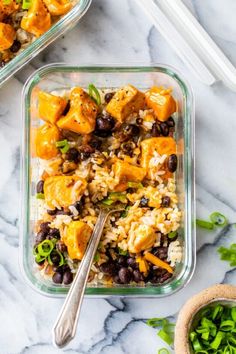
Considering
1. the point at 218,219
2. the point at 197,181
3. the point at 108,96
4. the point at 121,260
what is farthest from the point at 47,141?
the point at 218,219

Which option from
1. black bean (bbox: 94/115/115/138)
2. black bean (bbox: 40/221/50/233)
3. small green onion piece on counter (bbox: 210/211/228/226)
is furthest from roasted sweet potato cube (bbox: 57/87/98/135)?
small green onion piece on counter (bbox: 210/211/228/226)

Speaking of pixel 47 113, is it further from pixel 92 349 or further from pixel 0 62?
pixel 92 349

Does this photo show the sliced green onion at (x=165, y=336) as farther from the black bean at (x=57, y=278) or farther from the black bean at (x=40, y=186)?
the black bean at (x=40, y=186)

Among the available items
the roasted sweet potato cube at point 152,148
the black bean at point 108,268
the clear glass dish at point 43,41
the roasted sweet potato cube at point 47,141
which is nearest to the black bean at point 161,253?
the black bean at point 108,268

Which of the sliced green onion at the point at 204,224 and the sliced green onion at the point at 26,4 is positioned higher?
the sliced green onion at the point at 26,4

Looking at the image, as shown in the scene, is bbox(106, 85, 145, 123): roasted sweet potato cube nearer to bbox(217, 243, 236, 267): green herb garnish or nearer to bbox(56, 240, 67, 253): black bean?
bbox(56, 240, 67, 253): black bean

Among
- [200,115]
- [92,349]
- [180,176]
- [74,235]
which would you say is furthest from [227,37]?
[92,349]
